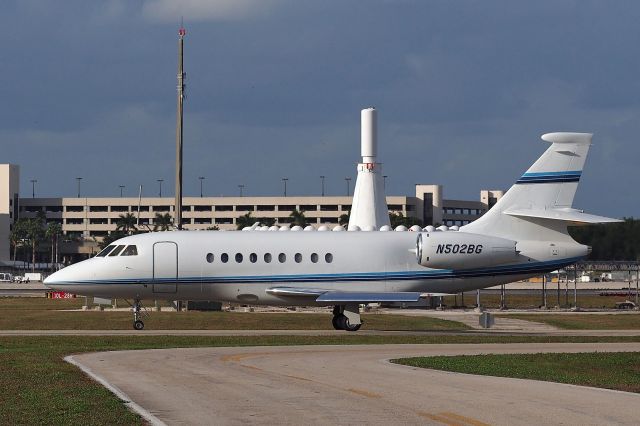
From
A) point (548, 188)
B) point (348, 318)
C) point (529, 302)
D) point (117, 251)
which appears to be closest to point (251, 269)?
point (348, 318)

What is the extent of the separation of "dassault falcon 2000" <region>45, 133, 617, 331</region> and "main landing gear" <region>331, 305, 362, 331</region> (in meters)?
0.04

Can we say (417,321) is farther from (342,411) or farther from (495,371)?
(342,411)

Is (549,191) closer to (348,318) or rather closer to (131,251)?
(348,318)

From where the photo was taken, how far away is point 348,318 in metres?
45.8

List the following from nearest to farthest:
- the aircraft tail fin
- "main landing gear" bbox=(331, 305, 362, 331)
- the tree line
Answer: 1. "main landing gear" bbox=(331, 305, 362, 331)
2. the aircraft tail fin
3. the tree line

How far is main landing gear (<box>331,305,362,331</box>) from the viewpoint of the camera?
4572 centimetres

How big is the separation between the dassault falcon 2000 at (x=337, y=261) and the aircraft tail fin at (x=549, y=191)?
0.04 m

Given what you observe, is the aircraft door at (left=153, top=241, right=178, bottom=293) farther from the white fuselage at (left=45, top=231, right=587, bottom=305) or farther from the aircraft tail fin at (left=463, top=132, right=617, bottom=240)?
the aircraft tail fin at (left=463, top=132, right=617, bottom=240)

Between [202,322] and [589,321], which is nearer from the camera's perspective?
[202,322]

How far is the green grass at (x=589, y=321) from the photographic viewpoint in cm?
5172

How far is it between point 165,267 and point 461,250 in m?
11.3

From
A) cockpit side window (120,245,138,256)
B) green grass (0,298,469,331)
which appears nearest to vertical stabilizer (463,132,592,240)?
green grass (0,298,469,331)

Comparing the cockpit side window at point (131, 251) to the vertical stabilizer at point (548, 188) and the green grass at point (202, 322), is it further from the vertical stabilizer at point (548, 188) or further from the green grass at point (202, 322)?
the vertical stabilizer at point (548, 188)

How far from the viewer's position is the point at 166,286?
1789 inches
